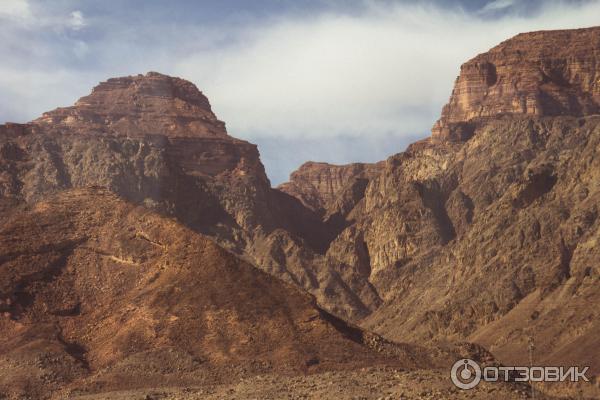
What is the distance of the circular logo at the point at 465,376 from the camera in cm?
5553

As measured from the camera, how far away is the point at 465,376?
57438 mm

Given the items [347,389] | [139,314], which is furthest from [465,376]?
[139,314]

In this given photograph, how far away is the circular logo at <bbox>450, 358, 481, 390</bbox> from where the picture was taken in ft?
182

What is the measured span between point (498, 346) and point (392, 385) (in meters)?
101

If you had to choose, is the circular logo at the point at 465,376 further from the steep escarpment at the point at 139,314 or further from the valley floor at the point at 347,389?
the steep escarpment at the point at 139,314

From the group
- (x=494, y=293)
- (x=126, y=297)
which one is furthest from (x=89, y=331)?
(x=494, y=293)

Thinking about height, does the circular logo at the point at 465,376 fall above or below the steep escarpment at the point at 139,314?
below

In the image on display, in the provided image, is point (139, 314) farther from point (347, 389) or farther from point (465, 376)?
point (465, 376)

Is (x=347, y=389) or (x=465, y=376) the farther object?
(x=465, y=376)

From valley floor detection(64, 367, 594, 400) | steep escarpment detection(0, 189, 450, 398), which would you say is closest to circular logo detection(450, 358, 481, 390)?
valley floor detection(64, 367, 594, 400)

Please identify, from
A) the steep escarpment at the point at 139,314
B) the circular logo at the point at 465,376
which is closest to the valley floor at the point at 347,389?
the circular logo at the point at 465,376

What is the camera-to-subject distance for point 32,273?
73.4 metres

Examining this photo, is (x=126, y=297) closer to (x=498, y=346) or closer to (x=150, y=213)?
(x=150, y=213)

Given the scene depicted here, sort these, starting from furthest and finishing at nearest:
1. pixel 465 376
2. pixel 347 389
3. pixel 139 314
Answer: pixel 139 314 < pixel 465 376 < pixel 347 389
